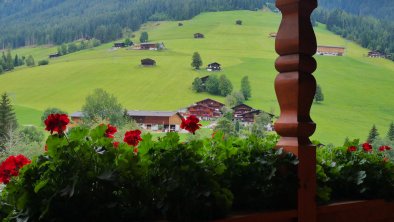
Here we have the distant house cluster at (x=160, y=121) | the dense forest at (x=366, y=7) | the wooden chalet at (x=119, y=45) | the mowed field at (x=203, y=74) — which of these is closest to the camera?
the distant house cluster at (x=160, y=121)

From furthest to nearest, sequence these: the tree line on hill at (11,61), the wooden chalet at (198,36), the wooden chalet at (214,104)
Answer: the wooden chalet at (198,36) → the tree line on hill at (11,61) → the wooden chalet at (214,104)

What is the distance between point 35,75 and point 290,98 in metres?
7.22

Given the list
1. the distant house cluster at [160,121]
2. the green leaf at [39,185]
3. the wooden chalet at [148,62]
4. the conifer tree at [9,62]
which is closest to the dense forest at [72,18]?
the conifer tree at [9,62]

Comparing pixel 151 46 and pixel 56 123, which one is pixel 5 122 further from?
pixel 151 46

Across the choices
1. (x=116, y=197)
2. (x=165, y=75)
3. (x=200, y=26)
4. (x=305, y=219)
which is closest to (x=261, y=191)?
(x=305, y=219)

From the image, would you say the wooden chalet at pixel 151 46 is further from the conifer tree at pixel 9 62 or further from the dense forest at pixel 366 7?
the dense forest at pixel 366 7

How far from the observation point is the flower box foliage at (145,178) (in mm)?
1121

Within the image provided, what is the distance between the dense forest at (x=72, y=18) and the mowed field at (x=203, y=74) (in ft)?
0.99

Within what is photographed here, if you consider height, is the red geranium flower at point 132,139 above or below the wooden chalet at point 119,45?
above

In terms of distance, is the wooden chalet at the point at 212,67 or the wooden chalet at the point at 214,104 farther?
the wooden chalet at the point at 212,67

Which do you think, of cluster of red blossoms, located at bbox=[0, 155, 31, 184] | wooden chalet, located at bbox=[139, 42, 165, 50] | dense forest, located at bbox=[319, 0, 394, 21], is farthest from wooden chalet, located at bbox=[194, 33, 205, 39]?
cluster of red blossoms, located at bbox=[0, 155, 31, 184]

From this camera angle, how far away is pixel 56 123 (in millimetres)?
1201

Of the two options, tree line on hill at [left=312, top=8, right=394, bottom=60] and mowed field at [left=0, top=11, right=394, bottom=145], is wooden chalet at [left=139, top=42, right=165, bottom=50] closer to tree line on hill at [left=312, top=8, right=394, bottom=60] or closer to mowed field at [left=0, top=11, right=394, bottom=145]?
mowed field at [left=0, top=11, right=394, bottom=145]

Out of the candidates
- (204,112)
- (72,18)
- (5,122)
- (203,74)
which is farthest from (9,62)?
(203,74)
